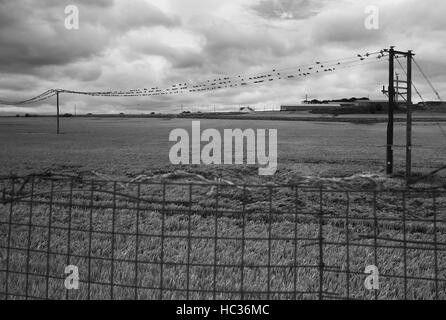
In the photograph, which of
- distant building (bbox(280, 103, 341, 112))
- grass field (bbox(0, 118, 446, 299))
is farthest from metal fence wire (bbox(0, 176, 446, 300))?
distant building (bbox(280, 103, 341, 112))

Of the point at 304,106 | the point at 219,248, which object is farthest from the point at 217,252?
the point at 304,106

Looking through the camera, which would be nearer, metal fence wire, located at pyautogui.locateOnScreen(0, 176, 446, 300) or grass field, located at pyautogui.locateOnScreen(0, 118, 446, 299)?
metal fence wire, located at pyautogui.locateOnScreen(0, 176, 446, 300)

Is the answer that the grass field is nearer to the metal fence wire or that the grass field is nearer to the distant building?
the metal fence wire

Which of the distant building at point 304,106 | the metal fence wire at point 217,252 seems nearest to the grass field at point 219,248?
the metal fence wire at point 217,252

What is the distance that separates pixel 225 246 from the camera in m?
7.55

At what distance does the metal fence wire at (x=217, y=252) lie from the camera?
4.61m

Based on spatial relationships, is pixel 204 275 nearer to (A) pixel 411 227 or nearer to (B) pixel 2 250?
(B) pixel 2 250

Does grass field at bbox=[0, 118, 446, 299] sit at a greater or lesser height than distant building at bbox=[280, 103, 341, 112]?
lesser

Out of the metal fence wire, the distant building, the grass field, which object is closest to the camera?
the metal fence wire

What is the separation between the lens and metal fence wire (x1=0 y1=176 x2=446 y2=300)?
181 inches

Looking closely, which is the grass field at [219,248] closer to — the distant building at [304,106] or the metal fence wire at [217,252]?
the metal fence wire at [217,252]

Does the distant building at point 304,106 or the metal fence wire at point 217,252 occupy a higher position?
the distant building at point 304,106

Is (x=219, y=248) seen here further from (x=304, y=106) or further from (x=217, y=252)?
(x=304, y=106)

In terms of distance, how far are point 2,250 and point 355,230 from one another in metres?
7.27
